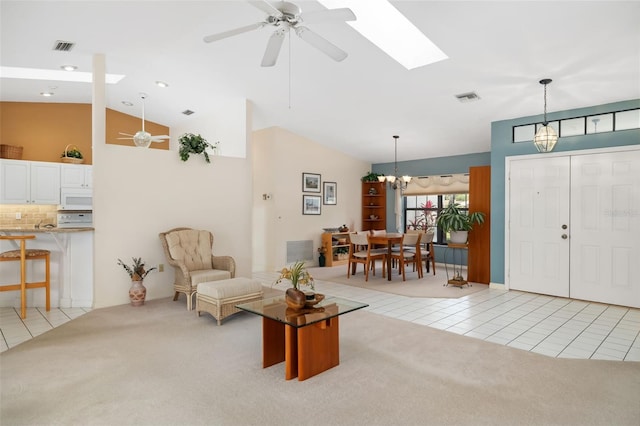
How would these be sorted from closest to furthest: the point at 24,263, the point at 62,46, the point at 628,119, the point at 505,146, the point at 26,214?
the point at 24,263 < the point at 62,46 < the point at 628,119 < the point at 505,146 < the point at 26,214

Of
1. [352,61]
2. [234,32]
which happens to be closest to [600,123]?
[352,61]

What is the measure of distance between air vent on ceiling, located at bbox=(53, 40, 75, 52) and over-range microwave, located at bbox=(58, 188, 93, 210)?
2.94 metres

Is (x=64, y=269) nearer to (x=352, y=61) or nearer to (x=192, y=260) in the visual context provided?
(x=192, y=260)

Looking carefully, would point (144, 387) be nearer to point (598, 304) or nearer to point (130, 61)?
point (130, 61)

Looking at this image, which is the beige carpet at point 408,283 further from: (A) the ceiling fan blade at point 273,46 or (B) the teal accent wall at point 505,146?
(A) the ceiling fan blade at point 273,46

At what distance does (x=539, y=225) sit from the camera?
225 inches

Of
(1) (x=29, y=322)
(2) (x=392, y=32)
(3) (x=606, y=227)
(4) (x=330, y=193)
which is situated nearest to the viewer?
(1) (x=29, y=322)

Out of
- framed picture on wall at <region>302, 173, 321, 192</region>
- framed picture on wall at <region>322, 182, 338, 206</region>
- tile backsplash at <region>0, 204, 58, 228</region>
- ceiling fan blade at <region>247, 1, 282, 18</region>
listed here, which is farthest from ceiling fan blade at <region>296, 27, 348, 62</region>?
tile backsplash at <region>0, 204, 58, 228</region>

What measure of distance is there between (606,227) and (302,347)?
4698 millimetres

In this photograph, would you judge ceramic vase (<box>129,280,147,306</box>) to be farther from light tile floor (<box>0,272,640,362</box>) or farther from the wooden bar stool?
the wooden bar stool

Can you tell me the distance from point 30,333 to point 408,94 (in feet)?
18.0

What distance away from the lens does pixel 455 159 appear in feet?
27.8

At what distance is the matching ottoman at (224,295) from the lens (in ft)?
13.7

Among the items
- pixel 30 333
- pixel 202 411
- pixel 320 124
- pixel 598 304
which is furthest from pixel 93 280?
pixel 598 304
